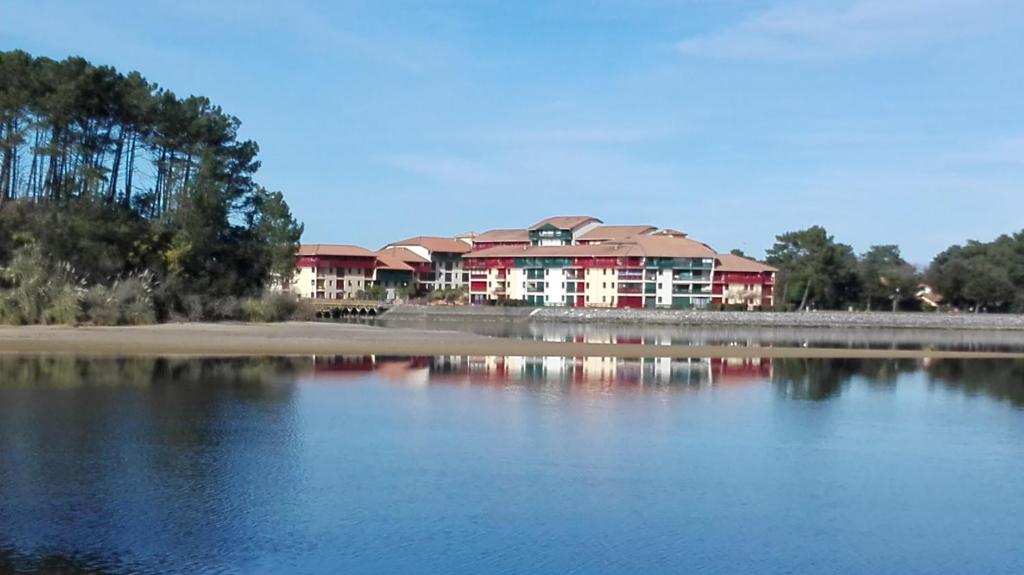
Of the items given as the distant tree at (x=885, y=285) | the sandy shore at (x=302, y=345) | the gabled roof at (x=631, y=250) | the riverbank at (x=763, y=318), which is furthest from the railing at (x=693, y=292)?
the sandy shore at (x=302, y=345)

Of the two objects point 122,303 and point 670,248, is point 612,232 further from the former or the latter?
point 122,303

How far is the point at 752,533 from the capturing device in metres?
15.2

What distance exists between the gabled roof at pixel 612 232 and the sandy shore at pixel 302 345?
80.4 metres

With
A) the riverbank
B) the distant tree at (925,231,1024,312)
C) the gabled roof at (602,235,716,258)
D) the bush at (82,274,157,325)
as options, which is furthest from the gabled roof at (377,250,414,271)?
the bush at (82,274,157,325)

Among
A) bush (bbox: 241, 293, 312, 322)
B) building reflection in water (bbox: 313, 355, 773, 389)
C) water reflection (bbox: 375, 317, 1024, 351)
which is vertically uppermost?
bush (bbox: 241, 293, 312, 322)

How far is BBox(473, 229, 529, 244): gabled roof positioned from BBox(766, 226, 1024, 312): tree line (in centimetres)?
3703

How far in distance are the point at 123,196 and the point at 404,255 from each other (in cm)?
8801

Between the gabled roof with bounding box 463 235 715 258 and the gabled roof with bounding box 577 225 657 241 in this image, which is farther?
the gabled roof with bounding box 577 225 657 241

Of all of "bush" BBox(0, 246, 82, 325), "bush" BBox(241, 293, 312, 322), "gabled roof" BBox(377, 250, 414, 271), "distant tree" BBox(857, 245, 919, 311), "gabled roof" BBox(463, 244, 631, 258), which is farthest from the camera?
"gabled roof" BBox(377, 250, 414, 271)

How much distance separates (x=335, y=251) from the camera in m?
134

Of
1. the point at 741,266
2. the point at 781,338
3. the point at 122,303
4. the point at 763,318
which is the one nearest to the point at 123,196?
the point at 122,303

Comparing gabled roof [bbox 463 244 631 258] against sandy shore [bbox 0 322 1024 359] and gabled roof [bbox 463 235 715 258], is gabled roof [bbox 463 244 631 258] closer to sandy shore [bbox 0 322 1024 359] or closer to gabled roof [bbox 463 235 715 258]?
gabled roof [bbox 463 235 715 258]

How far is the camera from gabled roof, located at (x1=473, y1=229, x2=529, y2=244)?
150 meters

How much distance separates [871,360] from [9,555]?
160 ft
